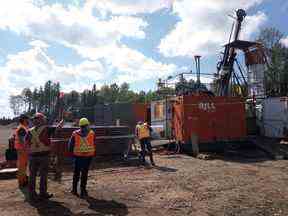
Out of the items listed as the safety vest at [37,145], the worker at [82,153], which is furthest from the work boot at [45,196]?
the safety vest at [37,145]

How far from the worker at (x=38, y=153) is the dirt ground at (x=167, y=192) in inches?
14.4

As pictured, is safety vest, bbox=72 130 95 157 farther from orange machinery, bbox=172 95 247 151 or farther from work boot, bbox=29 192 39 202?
orange machinery, bbox=172 95 247 151

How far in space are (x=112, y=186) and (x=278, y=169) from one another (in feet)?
22.8

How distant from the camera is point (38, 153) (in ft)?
31.0

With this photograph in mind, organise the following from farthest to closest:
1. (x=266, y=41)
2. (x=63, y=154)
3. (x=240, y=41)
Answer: (x=266, y=41)
(x=240, y=41)
(x=63, y=154)

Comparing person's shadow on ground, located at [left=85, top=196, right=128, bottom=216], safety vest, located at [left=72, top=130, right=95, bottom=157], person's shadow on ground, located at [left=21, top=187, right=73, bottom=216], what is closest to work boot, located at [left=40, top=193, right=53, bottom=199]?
person's shadow on ground, located at [left=21, top=187, right=73, bottom=216]

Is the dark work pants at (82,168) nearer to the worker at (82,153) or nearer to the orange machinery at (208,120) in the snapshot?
the worker at (82,153)

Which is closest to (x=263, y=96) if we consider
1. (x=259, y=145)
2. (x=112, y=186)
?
(x=259, y=145)

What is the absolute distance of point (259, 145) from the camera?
806 inches

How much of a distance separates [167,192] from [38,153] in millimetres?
3267

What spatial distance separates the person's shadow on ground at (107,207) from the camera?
27.3ft

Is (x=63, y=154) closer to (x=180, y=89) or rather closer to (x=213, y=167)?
(x=213, y=167)

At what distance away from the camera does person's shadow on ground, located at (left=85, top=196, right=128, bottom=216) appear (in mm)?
8320

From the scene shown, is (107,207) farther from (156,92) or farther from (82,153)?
(156,92)
